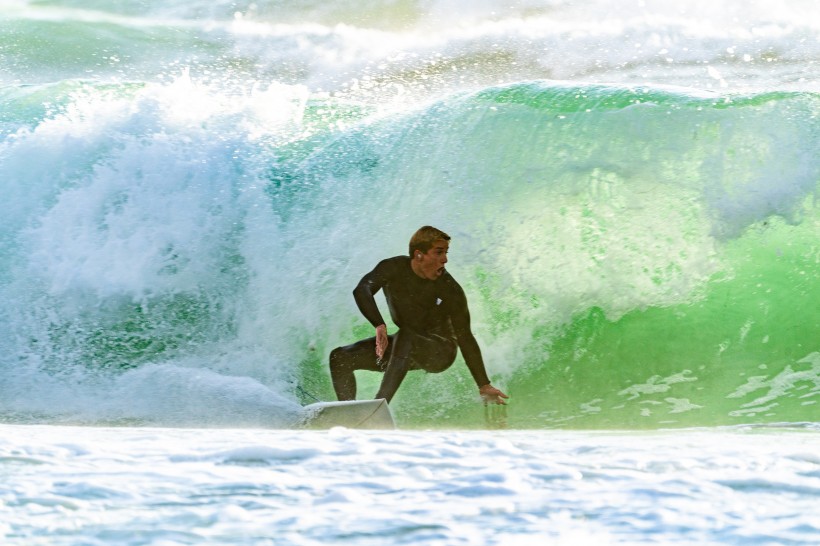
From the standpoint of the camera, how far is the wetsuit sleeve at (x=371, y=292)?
5223mm

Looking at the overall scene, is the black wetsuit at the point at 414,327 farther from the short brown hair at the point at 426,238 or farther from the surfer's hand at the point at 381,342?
the surfer's hand at the point at 381,342

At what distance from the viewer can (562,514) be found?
296cm

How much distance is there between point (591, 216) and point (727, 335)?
113cm

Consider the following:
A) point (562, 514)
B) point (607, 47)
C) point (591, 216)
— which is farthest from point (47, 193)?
point (607, 47)

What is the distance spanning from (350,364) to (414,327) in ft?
1.14

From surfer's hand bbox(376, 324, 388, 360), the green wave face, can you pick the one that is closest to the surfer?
surfer's hand bbox(376, 324, 388, 360)

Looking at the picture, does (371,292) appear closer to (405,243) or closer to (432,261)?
(432,261)

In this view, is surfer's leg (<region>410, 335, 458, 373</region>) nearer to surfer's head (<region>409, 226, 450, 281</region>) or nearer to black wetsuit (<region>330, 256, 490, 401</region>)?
black wetsuit (<region>330, 256, 490, 401</region>)

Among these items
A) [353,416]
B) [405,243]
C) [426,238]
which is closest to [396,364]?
[353,416]

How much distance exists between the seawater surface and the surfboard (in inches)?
28.6

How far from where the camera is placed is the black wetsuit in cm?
536

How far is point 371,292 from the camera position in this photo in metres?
5.33

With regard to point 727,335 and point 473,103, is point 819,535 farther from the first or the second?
point 473,103

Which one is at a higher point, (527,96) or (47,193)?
(527,96)
